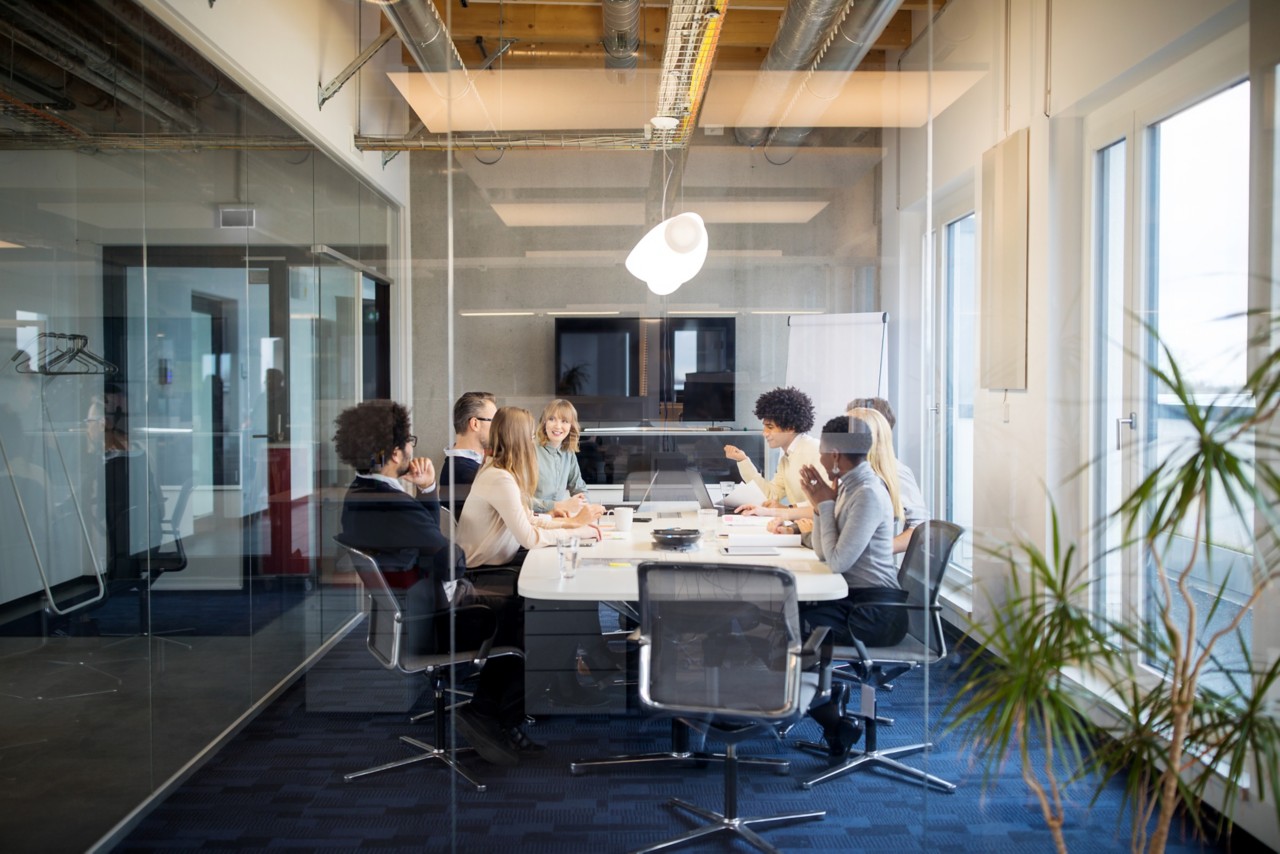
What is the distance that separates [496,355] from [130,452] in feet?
4.38

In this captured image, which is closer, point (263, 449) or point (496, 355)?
point (496, 355)

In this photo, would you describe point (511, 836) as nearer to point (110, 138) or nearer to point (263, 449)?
point (263, 449)

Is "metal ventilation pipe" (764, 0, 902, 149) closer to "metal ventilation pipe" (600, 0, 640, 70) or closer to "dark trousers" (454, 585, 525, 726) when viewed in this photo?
"metal ventilation pipe" (600, 0, 640, 70)

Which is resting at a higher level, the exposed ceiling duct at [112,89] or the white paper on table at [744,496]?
the exposed ceiling duct at [112,89]

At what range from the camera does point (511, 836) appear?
123 inches

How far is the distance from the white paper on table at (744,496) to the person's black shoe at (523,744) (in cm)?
110

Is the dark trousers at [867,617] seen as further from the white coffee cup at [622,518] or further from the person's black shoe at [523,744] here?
the person's black shoe at [523,744]

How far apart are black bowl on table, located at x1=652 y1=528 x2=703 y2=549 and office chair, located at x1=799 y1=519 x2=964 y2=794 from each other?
0.68m

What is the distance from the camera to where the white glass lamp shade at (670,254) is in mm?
3215

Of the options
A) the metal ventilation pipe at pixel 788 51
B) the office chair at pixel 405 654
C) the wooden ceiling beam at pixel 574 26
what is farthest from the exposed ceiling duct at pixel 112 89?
the metal ventilation pipe at pixel 788 51

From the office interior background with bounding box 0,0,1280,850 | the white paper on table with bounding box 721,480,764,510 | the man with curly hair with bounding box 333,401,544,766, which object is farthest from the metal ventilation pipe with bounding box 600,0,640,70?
the white paper on table with bounding box 721,480,764,510

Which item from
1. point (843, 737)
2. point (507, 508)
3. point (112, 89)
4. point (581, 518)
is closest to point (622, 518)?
point (581, 518)

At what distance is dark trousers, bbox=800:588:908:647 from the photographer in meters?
3.26

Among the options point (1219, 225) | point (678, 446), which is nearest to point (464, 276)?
point (678, 446)
